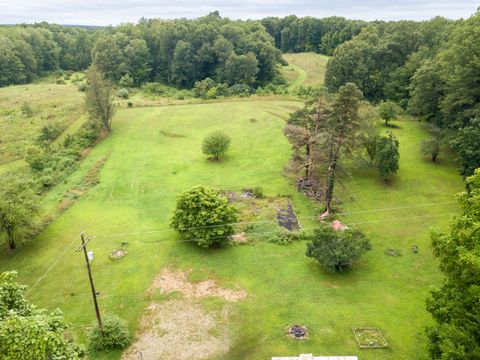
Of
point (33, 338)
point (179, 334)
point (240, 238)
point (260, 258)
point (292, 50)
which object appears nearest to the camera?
point (33, 338)

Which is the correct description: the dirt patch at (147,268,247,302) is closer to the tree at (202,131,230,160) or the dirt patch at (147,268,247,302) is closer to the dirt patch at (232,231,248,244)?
the dirt patch at (232,231,248,244)

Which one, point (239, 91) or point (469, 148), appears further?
point (239, 91)

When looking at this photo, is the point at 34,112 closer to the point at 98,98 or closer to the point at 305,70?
the point at 98,98

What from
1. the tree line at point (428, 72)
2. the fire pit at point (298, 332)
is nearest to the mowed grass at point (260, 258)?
the fire pit at point (298, 332)

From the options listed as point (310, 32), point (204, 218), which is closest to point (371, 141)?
point (204, 218)

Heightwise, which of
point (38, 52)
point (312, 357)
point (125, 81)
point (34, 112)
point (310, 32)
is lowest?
point (312, 357)

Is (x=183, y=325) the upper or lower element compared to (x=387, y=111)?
lower

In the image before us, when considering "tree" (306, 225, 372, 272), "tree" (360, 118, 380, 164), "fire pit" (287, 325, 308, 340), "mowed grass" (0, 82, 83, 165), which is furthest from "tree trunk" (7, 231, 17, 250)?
"tree" (360, 118, 380, 164)

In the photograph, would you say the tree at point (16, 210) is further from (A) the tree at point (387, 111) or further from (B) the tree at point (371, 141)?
(A) the tree at point (387, 111)
